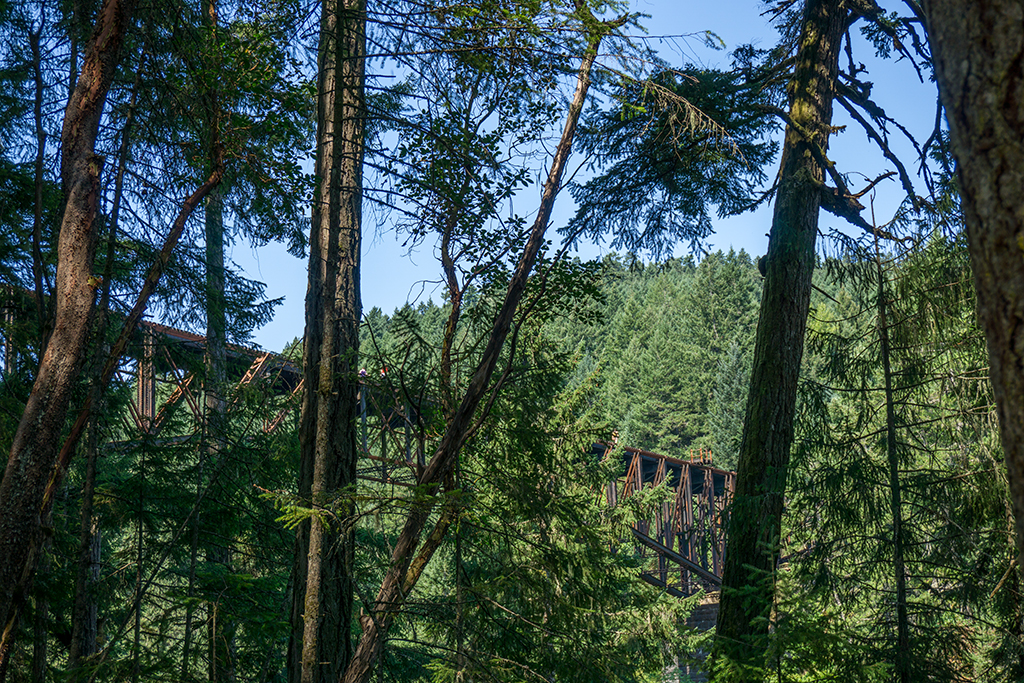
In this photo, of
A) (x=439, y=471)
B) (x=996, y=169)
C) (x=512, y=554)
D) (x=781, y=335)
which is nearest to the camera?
(x=996, y=169)

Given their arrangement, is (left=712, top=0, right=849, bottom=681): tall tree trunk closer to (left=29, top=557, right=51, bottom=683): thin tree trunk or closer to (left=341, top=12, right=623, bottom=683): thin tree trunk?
(left=341, top=12, right=623, bottom=683): thin tree trunk

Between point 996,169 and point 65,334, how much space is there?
455 cm

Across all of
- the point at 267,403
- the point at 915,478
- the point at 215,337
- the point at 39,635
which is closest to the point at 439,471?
the point at 39,635

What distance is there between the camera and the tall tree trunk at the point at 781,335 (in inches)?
214

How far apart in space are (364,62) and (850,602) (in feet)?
18.0

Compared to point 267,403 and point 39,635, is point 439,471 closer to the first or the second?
point 39,635

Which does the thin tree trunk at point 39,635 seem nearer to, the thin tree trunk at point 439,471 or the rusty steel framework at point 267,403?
the rusty steel framework at point 267,403

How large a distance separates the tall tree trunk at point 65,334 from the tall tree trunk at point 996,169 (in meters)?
4.45

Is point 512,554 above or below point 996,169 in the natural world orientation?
below

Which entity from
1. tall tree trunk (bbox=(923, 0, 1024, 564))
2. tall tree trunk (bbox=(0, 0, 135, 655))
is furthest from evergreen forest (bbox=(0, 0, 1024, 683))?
tall tree trunk (bbox=(923, 0, 1024, 564))

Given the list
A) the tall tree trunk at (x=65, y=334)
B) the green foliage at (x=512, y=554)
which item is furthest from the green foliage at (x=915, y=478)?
the tall tree trunk at (x=65, y=334)

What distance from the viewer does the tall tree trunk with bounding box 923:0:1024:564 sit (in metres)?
1.49

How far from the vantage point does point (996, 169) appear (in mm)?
1517

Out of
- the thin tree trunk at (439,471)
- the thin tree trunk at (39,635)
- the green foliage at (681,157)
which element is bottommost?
the thin tree trunk at (39,635)
